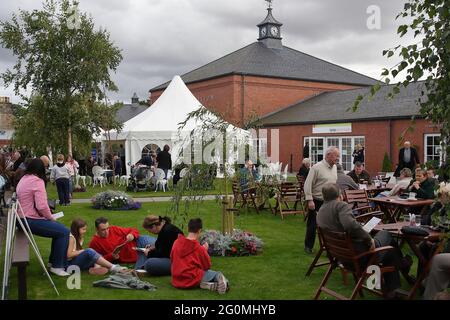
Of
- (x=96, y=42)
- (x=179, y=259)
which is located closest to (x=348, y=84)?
(x=96, y=42)

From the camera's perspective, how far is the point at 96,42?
21.1 meters

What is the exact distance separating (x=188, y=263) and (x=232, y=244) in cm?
216

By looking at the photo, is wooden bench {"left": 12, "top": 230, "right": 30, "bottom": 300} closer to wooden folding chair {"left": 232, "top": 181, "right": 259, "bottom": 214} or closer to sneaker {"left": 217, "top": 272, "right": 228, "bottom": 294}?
sneaker {"left": 217, "top": 272, "right": 228, "bottom": 294}

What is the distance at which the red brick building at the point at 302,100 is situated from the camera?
26.8 m

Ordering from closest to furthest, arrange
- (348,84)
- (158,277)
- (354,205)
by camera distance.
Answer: (158,277), (354,205), (348,84)

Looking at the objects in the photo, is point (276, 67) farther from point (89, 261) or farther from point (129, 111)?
point (89, 261)

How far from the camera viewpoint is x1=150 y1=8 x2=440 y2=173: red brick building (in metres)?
26.8

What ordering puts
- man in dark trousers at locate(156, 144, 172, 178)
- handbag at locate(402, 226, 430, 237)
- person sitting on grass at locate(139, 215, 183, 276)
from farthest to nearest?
man in dark trousers at locate(156, 144, 172, 178), person sitting on grass at locate(139, 215, 183, 276), handbag at locate(402, 226, 430, 237)

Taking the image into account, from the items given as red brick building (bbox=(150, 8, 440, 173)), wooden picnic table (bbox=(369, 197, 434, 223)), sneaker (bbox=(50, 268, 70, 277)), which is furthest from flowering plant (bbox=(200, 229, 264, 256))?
red brick building (bbox=(150, 8, 440, 173))

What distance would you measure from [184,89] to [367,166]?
35.8ft

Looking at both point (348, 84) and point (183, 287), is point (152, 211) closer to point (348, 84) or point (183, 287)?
point (183, 287)

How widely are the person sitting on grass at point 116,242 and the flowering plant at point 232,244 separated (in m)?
1.15

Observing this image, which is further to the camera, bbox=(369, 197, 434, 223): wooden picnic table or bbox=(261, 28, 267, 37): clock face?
bbox=(261, 28, 267, 37): clock face

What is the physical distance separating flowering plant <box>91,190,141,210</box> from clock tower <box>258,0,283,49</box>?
3328 cm
